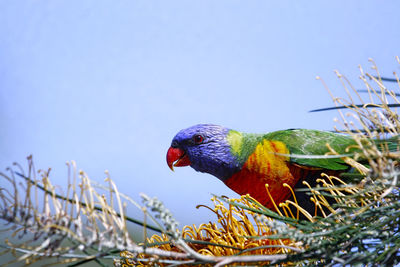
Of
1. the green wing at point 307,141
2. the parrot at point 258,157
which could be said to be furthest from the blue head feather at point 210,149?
the green wing at point 307,141

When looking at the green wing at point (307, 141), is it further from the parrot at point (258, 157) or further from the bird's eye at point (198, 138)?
the bird's eye at point (198, 138)

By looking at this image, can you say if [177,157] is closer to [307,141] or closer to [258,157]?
[258,157]

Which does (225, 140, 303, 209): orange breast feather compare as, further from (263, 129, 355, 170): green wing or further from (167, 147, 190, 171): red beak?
(167, 147, 190, 171): red beak

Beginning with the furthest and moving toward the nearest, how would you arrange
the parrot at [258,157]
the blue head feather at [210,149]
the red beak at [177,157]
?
the red beak at [177,157] < the blue head feather at [210,149] < the parrot at [258,157]

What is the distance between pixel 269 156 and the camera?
1235mm

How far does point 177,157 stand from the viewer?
58.3 inches

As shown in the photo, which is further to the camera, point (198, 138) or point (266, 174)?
point (198, 138)

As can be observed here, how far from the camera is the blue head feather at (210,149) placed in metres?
1.37

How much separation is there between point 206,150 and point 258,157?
215 millimetres

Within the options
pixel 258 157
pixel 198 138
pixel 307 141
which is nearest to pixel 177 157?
pixel 198 138

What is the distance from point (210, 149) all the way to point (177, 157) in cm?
16

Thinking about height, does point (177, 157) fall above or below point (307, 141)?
above

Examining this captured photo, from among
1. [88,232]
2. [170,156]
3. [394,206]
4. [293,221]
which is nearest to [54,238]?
[88,232]

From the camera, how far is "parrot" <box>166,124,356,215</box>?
1193 millimetres
